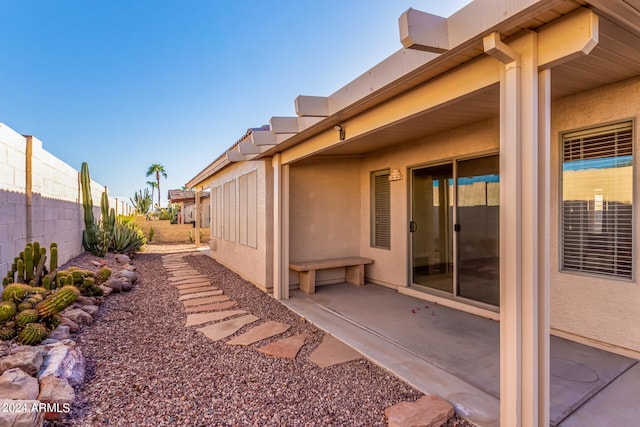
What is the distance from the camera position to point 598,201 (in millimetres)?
3779

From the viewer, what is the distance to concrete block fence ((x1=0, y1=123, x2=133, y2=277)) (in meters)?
4.73

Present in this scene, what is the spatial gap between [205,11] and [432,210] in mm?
8922

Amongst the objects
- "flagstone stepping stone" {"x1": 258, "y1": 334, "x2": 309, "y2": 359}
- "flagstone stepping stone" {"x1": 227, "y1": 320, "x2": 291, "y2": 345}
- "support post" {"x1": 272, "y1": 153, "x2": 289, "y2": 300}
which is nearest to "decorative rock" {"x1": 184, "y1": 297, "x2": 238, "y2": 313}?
"support post" {"x1": 272, "y1": 153, "x2": 289, "y2": 300}

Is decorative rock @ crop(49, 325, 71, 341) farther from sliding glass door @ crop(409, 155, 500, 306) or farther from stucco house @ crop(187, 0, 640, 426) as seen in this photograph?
sliding glass door @ crop(409, 155, 500, 306)

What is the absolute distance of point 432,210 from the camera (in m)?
5.93

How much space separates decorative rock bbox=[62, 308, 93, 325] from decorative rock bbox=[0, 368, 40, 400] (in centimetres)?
183

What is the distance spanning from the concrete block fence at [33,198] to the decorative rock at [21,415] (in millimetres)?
3319

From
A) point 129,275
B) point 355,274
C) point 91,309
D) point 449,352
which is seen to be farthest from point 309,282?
point 129,275

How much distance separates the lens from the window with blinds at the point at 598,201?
3555mm

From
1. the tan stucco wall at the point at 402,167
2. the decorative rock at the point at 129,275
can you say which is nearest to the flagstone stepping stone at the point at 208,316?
the decorative rock at the point at 129,275

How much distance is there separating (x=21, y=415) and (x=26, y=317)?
6.56 feet

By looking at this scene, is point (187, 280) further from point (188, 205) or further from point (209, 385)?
point (188, 205)

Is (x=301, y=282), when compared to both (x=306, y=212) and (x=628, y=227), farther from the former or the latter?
(x=628, y=227)

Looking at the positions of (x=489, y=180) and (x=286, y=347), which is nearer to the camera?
(x=286, y=347)
